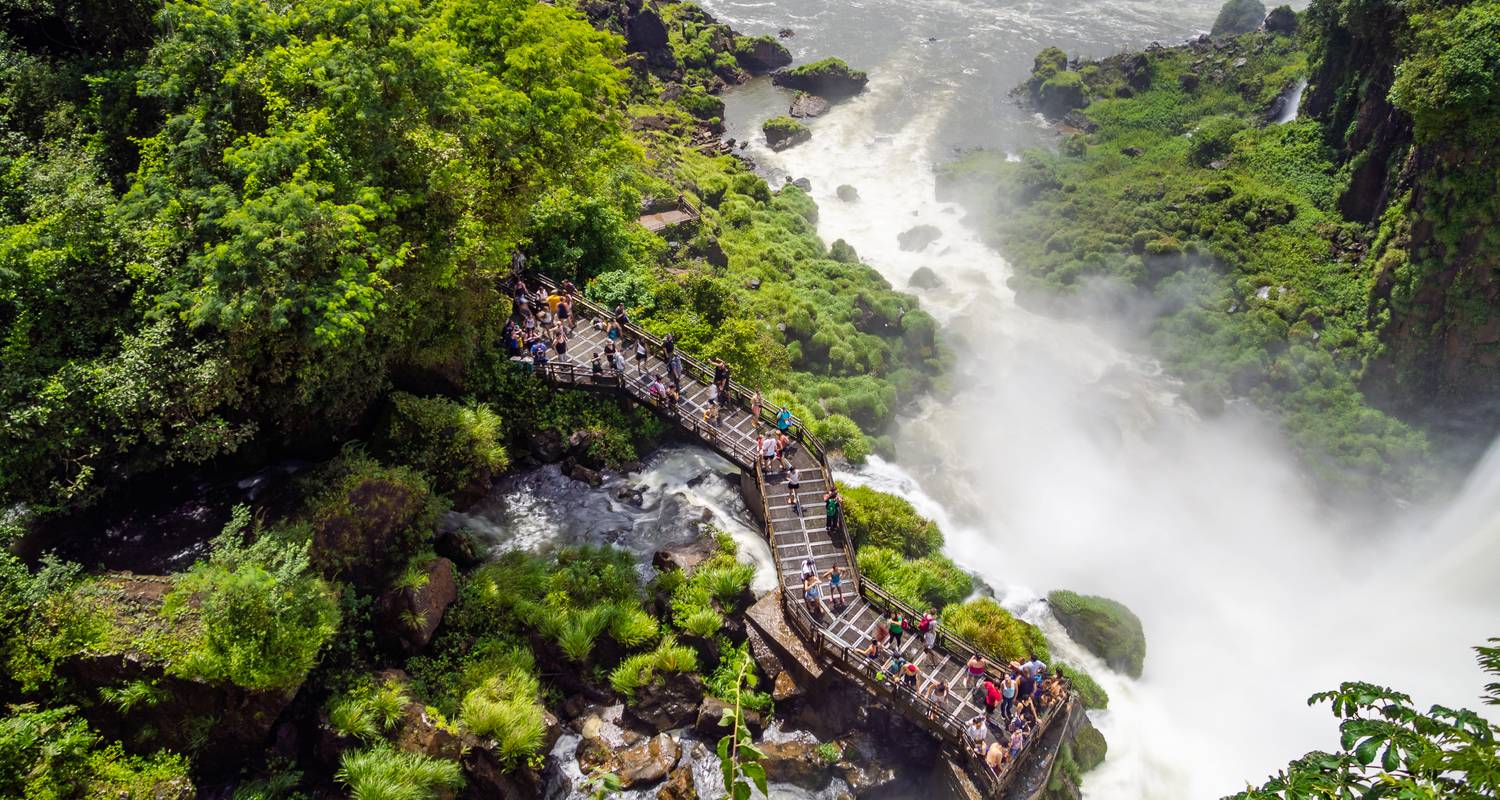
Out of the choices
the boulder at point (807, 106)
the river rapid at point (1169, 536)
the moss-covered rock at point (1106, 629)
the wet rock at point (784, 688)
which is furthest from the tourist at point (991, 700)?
the boulder at point (807, 106)

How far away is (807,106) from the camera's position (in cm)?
6788

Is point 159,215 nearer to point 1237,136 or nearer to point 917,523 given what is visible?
point 917,523

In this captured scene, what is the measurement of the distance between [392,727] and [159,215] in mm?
13566

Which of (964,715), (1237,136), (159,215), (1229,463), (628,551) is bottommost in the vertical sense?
(628,551)

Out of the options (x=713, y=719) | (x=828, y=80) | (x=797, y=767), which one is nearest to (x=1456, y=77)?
(x=797, y=767)

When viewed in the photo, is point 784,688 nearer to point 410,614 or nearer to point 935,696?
point 935,696

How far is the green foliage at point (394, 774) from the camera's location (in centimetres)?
1700

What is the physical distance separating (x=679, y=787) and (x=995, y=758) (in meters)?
7.86

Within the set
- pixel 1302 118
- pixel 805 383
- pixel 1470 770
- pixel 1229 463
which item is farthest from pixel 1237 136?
pixel 1470 770

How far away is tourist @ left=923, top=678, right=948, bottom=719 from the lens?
20484 millimetres

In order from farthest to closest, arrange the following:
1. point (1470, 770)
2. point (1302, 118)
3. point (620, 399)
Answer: point (1302, 118)
point (620, 399)
point (1470, 770)

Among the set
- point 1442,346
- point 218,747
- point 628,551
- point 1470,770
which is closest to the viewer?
point 1470,770

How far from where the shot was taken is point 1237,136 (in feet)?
185

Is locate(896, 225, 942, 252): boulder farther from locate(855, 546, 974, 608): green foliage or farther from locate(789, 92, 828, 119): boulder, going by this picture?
locate(855, 546, 974, 608): green foliage
